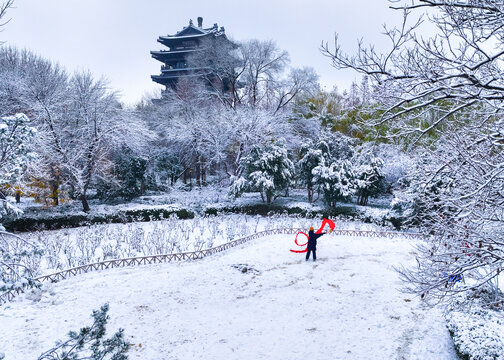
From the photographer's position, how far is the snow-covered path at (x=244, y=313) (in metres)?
6.36

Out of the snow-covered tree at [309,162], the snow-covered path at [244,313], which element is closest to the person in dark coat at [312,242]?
the snow-covered path at [244,313]

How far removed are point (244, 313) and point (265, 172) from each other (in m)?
12.7

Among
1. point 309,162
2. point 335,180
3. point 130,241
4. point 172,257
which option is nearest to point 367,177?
point 335,180

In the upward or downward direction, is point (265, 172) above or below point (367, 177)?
above

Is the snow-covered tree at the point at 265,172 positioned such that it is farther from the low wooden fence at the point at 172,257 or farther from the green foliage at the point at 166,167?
the green foliage at the point at 166,167

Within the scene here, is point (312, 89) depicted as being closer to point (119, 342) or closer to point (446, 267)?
point (446, 267)

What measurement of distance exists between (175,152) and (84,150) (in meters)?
9.12

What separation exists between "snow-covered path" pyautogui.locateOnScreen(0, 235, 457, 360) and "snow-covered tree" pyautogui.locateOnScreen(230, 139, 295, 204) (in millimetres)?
8655

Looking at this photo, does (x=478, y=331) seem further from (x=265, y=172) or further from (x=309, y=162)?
(x=309, y=162)

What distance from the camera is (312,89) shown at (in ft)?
93.7

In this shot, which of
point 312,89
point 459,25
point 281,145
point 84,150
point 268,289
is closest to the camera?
point 459,25

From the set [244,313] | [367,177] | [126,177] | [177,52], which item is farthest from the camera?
[177,52]

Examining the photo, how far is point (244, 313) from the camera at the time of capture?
782 cm

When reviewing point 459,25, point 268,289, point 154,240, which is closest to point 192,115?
point 154,240
